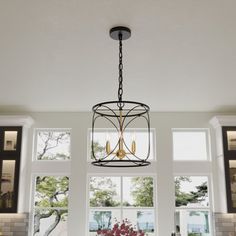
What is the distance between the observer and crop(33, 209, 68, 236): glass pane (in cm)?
569

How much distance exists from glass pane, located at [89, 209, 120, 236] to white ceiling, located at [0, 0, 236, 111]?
196 centimetres

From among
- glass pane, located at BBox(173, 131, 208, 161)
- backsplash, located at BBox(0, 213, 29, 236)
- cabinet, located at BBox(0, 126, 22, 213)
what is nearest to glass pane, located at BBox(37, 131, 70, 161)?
cabinet, located at BBox(0, 126, 22, 213)

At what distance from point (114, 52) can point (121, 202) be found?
10.4 feet

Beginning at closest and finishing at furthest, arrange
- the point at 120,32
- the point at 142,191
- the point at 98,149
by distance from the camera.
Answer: the point at 120,32, the point at 142,191, the point at 98,149

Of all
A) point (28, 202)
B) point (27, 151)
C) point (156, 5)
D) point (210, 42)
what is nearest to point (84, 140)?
point (27, 151)

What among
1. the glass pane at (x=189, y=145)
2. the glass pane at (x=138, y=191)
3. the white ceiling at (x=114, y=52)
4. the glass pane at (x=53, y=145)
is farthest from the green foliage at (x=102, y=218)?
the white ceiling at (x=114, y=52)

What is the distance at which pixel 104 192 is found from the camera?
5.82 m

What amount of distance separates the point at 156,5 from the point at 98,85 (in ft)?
6.71

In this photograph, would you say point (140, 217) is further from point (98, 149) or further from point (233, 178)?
point (233, 178)

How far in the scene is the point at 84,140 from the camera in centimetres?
594

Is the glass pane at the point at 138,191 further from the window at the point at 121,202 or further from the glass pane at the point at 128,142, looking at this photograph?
the glass pane at the point at 128,142

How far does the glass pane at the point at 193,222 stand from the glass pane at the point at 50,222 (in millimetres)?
1972

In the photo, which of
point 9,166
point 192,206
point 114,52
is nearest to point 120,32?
point 114,52

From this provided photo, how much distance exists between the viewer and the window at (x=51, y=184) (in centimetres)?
573
